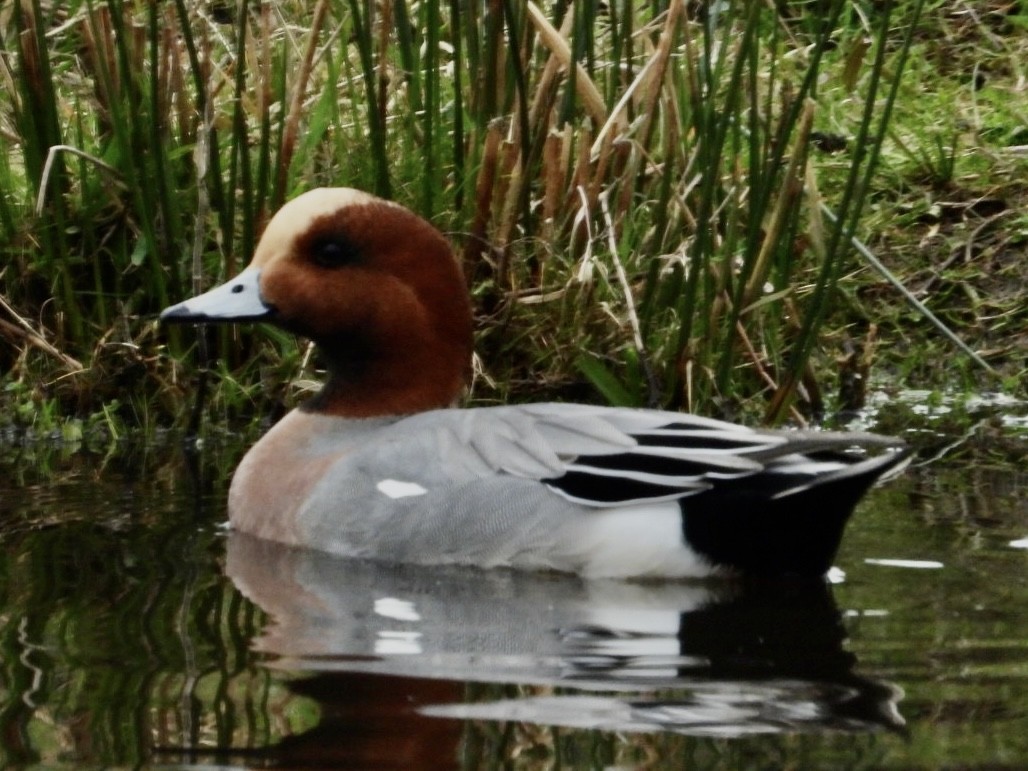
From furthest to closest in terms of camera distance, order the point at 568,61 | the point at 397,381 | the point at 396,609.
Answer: the point at 568,61
the point at 397,381
the point at 396,609

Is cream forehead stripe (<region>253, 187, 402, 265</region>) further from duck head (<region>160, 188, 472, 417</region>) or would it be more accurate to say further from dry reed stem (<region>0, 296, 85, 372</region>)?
dry reed stem (<region>0, 296, 85, 372</region>)

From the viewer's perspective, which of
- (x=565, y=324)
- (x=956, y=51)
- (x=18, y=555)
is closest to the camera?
(x=18, y=555)

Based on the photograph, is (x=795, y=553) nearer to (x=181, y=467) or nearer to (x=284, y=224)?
(x=284, y=224)

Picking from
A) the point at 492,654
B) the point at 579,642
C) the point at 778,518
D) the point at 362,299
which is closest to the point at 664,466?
the point at 778,518

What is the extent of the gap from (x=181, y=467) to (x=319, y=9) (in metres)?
1.28

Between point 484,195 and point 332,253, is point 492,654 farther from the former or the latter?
point 484,195

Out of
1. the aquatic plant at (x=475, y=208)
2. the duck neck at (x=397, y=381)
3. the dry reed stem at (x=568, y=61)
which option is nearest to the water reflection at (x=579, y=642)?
the duck neck at (x=397, y=381)

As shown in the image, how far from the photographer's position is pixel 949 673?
10.2 ft

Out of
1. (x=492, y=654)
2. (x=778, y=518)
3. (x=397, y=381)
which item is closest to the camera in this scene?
(x=492, y=654)

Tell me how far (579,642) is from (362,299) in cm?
146

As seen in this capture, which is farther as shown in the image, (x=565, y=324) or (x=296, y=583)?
(x=565, y=324)

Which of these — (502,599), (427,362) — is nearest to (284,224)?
(427,362)

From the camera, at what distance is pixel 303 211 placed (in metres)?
4.58

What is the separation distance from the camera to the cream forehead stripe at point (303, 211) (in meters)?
4.58
